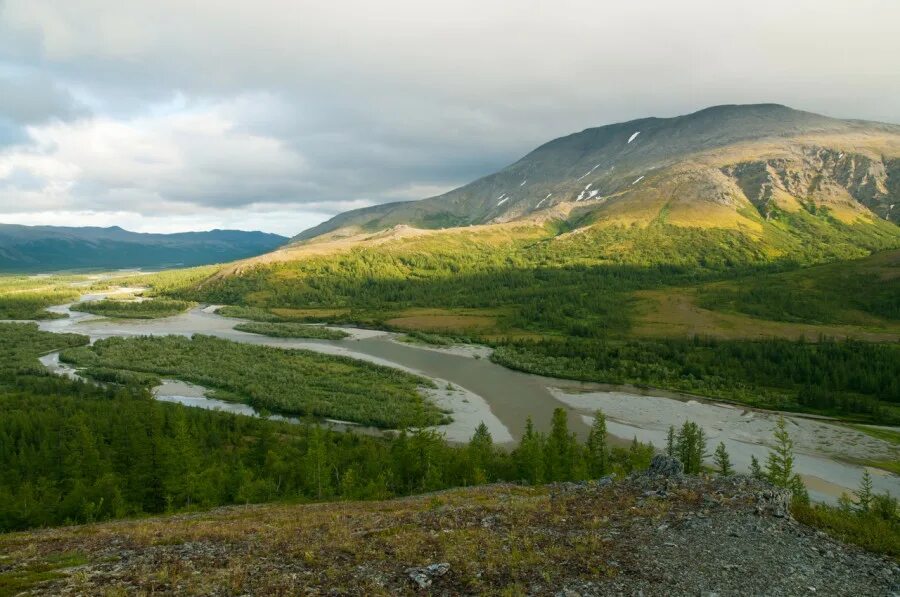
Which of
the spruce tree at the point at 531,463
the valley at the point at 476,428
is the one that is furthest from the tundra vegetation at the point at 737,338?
the spruce tree at the point at 531,463

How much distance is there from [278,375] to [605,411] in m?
64.7

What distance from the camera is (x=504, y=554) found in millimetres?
18469

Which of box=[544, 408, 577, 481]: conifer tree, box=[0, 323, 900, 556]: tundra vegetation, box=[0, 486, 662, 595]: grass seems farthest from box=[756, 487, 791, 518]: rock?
box=[544, 408, 577, 481]: conifer tree

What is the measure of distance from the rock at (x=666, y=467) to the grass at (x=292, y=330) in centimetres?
13548

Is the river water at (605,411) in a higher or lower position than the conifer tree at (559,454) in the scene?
lower

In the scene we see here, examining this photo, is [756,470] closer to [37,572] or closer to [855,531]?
[855,531]

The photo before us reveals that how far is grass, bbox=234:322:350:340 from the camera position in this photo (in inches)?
6275

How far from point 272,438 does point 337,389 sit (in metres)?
36.0

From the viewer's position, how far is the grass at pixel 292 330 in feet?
523

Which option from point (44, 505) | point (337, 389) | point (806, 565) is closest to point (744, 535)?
point (806, 565)

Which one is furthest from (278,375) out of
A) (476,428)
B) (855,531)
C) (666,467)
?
(855,531)

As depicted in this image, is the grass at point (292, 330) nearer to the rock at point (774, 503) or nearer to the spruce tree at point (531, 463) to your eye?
the spruce tree at point (531, 463)

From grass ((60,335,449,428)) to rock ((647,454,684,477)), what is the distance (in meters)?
44.2

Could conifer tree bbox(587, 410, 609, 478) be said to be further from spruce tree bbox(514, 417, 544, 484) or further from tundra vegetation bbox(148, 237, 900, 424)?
tundra vegetation bbox(148, 237, 900, 424)
